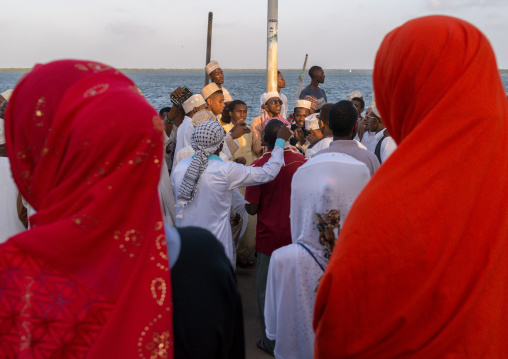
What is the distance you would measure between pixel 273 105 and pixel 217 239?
22.6 feet

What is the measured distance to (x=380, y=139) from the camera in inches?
287

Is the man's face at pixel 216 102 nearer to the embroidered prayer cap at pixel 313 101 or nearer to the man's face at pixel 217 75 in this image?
the man's face at pixel 217 75

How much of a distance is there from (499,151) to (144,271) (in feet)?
4.15

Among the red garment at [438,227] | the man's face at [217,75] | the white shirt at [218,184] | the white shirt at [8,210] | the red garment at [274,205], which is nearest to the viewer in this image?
the red garment at [438,227]

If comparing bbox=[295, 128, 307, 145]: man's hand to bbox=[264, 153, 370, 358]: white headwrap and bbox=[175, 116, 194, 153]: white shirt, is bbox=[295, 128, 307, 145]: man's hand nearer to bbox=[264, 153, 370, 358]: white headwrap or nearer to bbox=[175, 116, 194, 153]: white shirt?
bbox=[175, 116, 194, 153]: white shirt

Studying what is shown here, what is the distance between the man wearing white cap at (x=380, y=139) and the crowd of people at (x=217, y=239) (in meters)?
4.22

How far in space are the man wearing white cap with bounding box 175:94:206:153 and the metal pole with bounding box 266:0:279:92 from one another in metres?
2.13

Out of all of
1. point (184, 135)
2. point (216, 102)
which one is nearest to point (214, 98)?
point (216, 102)

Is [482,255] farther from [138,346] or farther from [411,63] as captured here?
[138,346]

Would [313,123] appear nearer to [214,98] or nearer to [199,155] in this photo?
[214,98]

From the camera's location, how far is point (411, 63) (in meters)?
2.04

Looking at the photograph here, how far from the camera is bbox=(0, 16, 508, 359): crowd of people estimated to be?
1.56m

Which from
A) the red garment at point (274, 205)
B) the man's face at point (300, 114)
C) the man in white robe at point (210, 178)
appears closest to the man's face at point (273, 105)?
the man's face at point (300, 114)

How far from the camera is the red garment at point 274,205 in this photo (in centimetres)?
519
